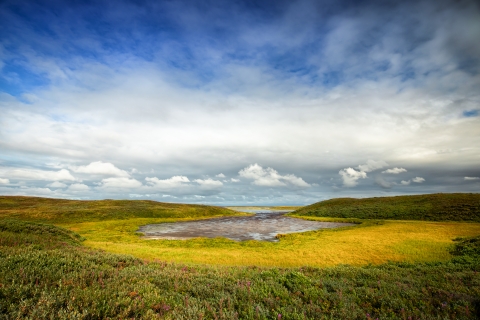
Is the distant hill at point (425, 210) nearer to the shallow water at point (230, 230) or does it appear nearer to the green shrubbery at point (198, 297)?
the shallow water at point (230, 230)

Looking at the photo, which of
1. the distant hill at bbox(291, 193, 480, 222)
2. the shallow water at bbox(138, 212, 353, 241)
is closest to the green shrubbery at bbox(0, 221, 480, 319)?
the shallow water at bbox(138, 212, 353, 241)

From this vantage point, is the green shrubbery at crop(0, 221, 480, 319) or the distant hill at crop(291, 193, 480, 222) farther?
the distant hill at crop(291, 193, 480, 222)

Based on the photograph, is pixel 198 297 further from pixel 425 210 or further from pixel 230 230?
pixel 425 210

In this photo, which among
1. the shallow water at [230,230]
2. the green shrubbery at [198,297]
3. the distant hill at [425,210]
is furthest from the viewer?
the distant hill at [425,210]

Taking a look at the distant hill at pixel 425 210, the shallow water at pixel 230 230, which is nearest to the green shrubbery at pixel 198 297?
the shallow water at pixel 230 230

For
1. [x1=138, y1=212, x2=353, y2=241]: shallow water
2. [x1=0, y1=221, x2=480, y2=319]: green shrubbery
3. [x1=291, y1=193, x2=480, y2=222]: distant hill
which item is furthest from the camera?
[x1=291, y1=193, x2=480, y2=222]: distant hill

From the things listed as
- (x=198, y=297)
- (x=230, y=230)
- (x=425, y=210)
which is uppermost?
(x=198, y=297)

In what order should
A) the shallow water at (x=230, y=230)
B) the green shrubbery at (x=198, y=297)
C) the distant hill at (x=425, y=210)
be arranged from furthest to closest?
1. the distant hill at (x=425, y=210)
2. the shallow water at (x=230, y=230)
3. the green shrubbery at (x=198, y=297)

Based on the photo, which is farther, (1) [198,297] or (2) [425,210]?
(2) [425,210]

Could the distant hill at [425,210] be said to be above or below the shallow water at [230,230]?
above

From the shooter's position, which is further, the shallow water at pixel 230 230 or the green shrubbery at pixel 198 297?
the shallow water at pixel 230 230

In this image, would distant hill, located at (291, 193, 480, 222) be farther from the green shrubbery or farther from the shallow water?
the green shrubbery

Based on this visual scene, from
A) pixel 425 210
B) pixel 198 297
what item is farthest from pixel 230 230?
pixel 425 210

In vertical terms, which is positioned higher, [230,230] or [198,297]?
[198,297]
